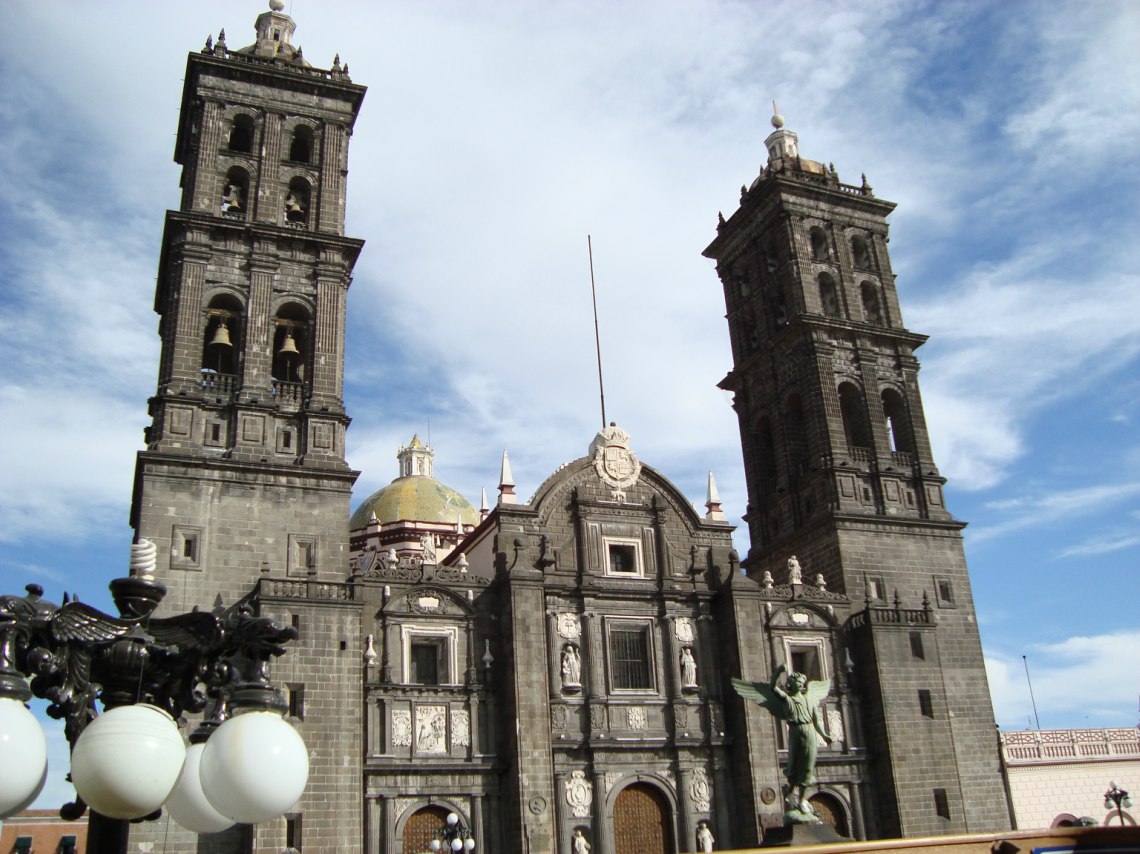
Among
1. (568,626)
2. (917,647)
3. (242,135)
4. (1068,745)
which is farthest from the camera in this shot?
(1068,745)

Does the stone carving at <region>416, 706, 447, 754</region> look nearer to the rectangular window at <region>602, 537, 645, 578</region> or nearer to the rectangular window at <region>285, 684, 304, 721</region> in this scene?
the rectangular window at <region>285, 684, 304, 721</region>

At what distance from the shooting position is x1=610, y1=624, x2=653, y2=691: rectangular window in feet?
100

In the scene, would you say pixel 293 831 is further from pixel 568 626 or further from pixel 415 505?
pixel 415 505

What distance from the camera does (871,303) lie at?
134ft

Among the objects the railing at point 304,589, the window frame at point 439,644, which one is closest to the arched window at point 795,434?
the window frame at point 439,644

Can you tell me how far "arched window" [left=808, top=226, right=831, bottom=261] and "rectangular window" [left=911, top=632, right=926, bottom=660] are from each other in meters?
14.6

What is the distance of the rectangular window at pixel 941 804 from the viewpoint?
30.9 meters

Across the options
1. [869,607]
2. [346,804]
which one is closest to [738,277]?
[869,607]

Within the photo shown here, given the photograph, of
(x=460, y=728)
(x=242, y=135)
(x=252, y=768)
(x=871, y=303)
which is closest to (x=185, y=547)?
(x=460, y=728)

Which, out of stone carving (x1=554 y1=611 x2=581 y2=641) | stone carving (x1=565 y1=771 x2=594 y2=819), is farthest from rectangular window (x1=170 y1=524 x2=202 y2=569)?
stone carving (x1=565 y1=771 x2=594 y2=819)

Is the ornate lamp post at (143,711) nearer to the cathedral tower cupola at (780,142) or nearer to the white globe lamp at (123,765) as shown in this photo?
the white globe lamp at (123,765)

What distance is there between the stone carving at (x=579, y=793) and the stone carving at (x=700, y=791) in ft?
9.57

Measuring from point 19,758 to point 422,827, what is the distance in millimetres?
22614

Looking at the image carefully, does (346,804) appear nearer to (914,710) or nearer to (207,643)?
(914,710)
